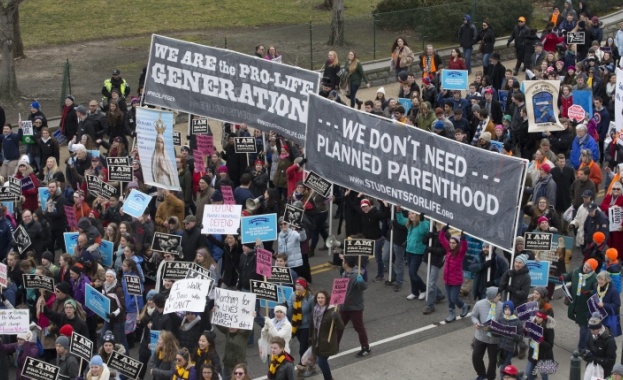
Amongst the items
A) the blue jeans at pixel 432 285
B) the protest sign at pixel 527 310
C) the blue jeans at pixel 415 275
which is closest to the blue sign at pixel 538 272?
the protest sign at pixel 527 310

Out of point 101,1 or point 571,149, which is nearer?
point 571,149

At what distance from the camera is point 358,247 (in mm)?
18609

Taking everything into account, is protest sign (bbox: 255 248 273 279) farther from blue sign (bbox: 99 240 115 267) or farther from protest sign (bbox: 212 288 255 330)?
blue sign (bbox: 99 240 115 267)

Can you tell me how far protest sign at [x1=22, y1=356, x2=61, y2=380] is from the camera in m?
Result: 16.1

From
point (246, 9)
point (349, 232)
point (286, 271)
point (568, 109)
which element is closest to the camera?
point (286, 271)

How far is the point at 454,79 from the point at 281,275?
32.9 feet

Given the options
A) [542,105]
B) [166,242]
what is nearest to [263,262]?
[166,242]

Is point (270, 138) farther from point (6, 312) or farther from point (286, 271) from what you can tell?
point (6, 312)

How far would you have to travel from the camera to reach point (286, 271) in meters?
17.8

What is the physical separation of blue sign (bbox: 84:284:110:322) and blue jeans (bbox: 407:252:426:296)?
4.79 meters

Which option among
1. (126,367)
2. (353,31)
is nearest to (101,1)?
(353,31)

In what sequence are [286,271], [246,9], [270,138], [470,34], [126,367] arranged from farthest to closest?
[246,9], [470,34], [270,138], [286,271], [126,367]

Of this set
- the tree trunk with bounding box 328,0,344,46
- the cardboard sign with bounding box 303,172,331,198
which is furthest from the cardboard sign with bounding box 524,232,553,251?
the tree trunk with bounding box 328,0,344,46

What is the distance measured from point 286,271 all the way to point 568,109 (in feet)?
30.6
